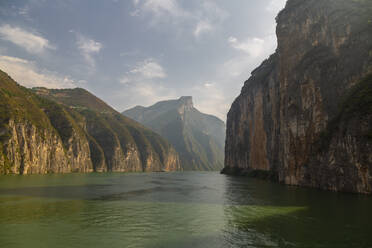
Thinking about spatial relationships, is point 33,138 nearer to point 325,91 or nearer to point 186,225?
point 325,91

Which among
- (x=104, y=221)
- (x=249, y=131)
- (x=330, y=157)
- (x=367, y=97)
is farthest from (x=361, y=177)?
(x=249, y=131)

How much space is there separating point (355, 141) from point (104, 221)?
34415mm

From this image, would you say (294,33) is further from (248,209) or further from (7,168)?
(7,168)

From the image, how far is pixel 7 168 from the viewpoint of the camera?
10838 cm

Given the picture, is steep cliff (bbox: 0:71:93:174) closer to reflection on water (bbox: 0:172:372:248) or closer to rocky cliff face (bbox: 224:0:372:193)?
reflection on water (bbox: 0:172:372:248)

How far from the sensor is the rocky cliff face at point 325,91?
37.1 m

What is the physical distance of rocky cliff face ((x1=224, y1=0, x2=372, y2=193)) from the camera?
3706 centimetres

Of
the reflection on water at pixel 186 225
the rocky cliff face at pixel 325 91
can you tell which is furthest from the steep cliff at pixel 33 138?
the rocky cliff face at pixel 325 91

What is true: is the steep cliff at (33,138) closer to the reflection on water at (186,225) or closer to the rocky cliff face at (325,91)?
the reflection on water at (186,225)

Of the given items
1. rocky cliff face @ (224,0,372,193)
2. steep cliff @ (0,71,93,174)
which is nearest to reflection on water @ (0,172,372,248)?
rocky cliff face @ (224,0,372,193)

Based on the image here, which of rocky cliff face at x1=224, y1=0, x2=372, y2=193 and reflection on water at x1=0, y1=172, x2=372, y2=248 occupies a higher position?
rocky cliff face at x1=224, y1=0, x2=372, y2=193

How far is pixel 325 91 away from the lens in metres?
50.4

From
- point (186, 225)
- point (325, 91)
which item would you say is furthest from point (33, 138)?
point (186, 225)

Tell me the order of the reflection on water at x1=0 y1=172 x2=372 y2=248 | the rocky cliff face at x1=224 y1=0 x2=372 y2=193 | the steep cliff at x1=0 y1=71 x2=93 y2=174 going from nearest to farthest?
the reflection on water at x1=0 y1=172 x2=372 y2=248, the rocky cliff face at x1=224 y1=0 x2=372 y2=193, the steep cliff at x1=0 y1=71 x2=93 y2=174
